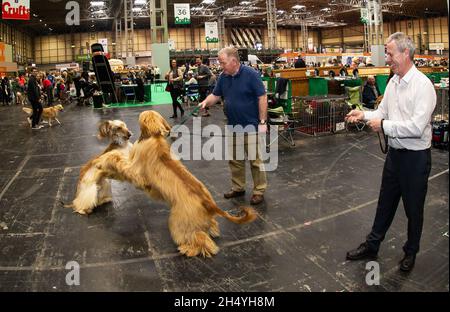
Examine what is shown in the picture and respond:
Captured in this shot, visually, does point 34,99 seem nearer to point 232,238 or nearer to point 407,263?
point 232,238

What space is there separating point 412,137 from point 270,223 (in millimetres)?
1790

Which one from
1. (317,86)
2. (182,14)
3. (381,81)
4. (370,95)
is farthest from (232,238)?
(182,14)

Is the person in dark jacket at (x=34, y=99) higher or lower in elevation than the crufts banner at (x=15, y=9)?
lower

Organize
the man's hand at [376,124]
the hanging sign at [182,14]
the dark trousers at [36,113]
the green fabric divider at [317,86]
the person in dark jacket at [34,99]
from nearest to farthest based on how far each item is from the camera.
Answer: the man's hand at [376,124], the green fabric divider at [317,86], the person in dark jacket at [34,99], the dark trousers at [36,113], the hanging sign at [182,14]

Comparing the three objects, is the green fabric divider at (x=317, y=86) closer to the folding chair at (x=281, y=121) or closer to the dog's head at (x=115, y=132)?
the folding chair at (x=281, y=121)

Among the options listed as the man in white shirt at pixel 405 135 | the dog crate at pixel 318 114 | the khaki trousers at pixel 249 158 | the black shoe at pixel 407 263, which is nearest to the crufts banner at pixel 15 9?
the dog crate at pixel 318 114

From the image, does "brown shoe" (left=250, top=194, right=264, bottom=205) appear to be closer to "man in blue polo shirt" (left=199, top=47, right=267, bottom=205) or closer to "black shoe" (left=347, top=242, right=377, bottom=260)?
"man in blue polo shirt" (left=199, top=47, right=267, bottom=205)

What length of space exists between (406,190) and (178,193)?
1738mm

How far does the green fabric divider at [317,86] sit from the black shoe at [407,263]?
8.13 metres

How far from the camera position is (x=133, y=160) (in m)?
3.76

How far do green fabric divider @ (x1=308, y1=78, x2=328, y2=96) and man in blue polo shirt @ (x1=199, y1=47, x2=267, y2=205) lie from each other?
258 inches

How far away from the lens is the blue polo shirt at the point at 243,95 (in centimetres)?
434

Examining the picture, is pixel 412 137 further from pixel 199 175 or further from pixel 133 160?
pixel 199 175
